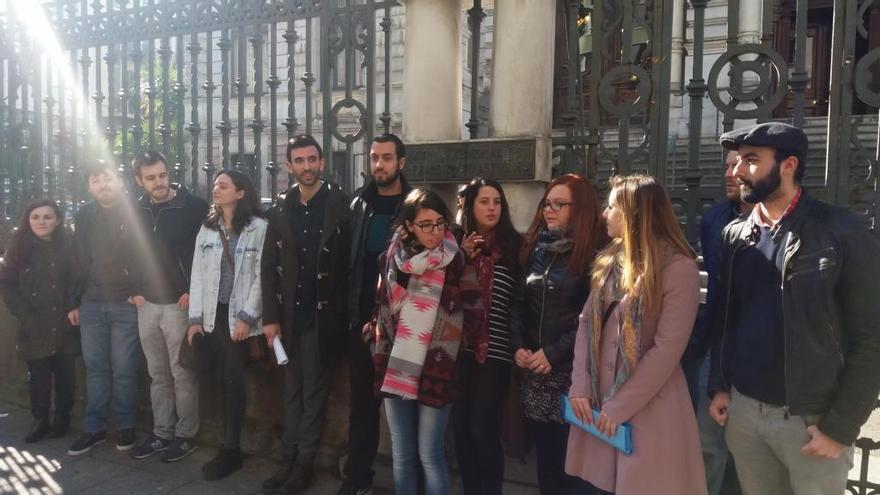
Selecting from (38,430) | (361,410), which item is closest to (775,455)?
(361,410)

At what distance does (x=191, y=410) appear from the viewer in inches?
195

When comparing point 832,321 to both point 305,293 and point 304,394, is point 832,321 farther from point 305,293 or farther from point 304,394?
point 304,394

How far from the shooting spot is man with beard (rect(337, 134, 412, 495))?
4.09 meters

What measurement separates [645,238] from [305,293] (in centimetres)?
234

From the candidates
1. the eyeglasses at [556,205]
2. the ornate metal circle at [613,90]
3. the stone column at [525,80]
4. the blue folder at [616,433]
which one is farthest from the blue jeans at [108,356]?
the ornate metal circle at [613,90]

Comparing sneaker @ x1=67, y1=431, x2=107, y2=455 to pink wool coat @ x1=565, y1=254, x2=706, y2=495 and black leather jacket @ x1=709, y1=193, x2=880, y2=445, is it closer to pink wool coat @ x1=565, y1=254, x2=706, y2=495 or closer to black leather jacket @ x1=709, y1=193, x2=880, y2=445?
pink wool coat @ x1=565, y1=254, x2=706, y2=495

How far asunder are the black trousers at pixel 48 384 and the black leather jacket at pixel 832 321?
5.54 m

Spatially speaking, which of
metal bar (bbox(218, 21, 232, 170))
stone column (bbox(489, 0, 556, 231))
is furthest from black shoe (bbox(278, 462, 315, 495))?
metal bar (bbox(218, 21, 232, 170))

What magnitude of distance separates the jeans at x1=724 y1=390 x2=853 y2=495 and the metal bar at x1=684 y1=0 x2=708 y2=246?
4.29ft

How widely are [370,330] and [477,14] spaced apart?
2288mm

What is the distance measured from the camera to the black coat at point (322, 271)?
4230 mm

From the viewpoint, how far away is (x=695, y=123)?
3.89 meters

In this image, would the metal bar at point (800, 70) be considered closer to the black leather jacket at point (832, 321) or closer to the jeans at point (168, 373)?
the black leather jacket at point (832, 321)

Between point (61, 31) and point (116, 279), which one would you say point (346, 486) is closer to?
point (116, 279)
